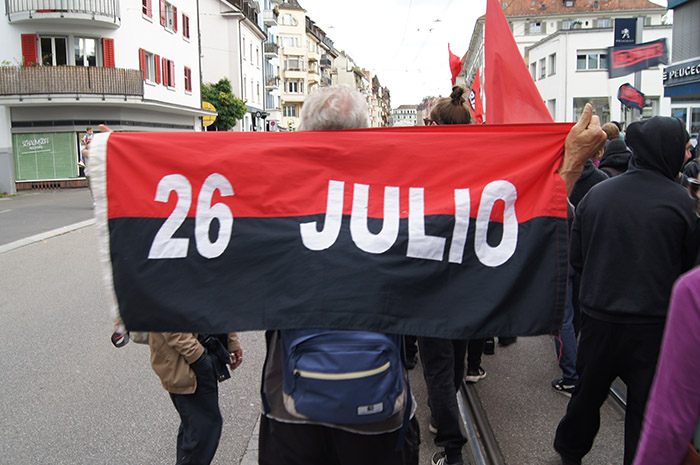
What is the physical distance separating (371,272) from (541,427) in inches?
98.0

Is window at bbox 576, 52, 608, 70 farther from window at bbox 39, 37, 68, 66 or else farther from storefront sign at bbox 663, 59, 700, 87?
window at bbox 39, 37, 68, 66

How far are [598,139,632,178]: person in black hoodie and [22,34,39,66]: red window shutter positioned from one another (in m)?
26.5

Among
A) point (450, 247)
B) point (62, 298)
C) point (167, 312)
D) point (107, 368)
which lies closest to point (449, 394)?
point (450, 247)

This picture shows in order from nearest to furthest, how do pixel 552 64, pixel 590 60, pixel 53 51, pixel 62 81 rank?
pixel 62 81
pixel 53 51
pixel 590 60
pixel 552 64

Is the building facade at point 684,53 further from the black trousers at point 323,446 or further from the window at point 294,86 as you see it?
the window at point 294,86

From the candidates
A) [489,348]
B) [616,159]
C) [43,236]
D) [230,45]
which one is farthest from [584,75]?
[489,348]

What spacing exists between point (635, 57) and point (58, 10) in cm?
2378

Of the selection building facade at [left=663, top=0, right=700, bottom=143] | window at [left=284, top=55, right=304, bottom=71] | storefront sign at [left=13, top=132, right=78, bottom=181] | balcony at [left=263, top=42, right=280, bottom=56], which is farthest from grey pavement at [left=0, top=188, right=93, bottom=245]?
window at [left=284, top=55, right=304, bottom=71]

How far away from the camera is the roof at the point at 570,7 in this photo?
66.6 m

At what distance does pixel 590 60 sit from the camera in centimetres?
4303

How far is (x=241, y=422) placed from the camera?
4078mm

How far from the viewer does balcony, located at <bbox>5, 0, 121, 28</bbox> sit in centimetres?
2478

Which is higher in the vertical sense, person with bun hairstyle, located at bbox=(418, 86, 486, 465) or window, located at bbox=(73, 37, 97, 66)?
window, located at bbox=(73, 37, 97, 66)

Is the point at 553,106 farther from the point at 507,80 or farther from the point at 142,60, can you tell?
the point at 507,80
